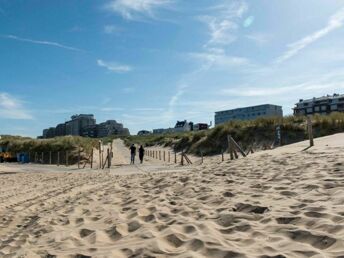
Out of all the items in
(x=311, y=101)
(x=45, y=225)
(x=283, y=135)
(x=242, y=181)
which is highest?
(x=311, y=101)

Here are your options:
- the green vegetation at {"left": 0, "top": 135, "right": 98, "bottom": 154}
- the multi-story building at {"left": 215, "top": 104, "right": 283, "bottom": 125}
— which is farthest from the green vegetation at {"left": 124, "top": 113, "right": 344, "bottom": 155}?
the multi-story building at {"left": 215, "top": 104, "right": 283, "bottom": 125}

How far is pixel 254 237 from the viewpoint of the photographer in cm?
521

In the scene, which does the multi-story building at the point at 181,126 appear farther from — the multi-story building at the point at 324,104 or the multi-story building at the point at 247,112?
the multi-story building at the point at 324,104

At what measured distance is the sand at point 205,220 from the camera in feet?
16.3

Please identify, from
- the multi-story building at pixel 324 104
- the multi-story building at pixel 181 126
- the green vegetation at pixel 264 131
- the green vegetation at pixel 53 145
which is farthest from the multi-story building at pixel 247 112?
the green vegetation at pixel 264 131

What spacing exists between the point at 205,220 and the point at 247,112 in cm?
17005

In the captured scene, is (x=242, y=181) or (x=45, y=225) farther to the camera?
(x=242, y=181)

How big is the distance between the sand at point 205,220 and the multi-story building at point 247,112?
514ft

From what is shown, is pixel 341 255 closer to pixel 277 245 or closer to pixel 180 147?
pixel 277 245

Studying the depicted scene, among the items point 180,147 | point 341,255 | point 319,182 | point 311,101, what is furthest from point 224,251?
point 311,101

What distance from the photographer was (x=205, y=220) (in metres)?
6.43

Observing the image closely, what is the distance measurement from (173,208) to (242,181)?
2.40 m

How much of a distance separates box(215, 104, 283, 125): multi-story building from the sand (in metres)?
157

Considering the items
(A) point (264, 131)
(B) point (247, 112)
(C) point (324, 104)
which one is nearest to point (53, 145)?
(A) point (264, 131)
